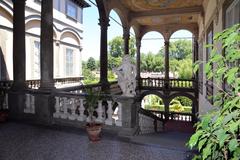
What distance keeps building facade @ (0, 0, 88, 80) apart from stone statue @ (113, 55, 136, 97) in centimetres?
888

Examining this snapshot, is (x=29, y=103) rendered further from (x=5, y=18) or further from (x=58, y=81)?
(x=58, y=81)

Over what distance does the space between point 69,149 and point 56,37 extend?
12048 millimetres

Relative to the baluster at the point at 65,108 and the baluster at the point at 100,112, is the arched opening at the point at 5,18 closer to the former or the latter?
the baluster at the point at 65,108

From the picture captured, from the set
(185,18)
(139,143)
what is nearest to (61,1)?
(185,18)

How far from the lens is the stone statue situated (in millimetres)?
5492

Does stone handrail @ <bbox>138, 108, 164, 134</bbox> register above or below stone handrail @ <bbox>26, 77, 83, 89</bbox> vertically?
below

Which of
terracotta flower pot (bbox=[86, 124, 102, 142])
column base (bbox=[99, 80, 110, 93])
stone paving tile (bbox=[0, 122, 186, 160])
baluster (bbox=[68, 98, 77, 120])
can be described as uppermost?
column base (bbox=[99, 80, 110, 93])

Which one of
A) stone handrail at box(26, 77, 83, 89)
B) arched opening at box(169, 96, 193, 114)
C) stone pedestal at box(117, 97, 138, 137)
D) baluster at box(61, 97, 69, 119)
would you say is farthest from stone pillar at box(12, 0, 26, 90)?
arched opening at box(169, 96, 193, 114)

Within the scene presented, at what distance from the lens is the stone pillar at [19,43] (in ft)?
23.8

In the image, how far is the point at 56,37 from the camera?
51.0 ft

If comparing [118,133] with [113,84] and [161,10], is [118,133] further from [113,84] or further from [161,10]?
[161,10]

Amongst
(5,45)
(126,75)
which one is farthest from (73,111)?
(5,45)

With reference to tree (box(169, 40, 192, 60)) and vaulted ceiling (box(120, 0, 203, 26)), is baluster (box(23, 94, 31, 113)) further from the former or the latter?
tree (box(169, 40, 192, 60))

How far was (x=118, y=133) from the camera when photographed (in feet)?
18.4
